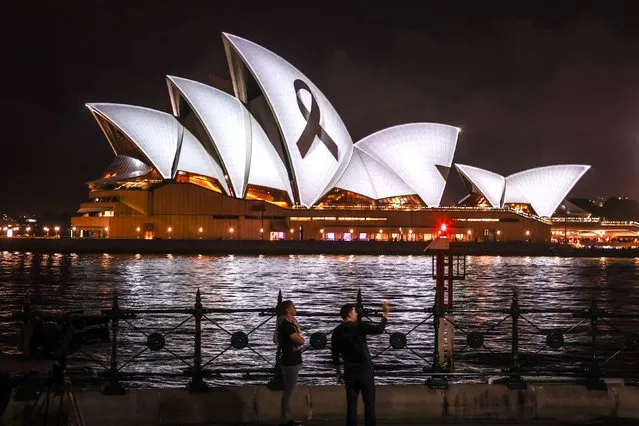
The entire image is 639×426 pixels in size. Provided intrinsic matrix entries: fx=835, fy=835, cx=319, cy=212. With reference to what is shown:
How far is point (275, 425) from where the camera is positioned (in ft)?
27.2

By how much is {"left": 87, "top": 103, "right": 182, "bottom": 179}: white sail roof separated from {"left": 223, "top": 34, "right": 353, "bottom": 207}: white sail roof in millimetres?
7929

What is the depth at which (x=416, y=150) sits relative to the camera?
83.6 metres

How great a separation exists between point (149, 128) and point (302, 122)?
13.7m

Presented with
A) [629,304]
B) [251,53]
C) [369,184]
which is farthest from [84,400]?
[369,184]

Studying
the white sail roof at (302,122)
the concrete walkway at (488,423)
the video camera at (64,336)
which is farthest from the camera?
the white sail roof at (302,122)

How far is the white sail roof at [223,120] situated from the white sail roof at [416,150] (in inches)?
571

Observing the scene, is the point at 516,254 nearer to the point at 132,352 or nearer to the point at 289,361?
the point at 132,352

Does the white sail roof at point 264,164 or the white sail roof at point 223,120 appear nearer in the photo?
the white sail roof at point 223,120

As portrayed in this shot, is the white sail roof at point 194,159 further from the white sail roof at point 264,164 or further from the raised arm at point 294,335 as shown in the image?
the raised arm at point 294,335

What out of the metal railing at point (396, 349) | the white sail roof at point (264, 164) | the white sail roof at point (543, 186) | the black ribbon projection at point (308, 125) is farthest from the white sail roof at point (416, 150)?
the metal railing at point (396, 349)

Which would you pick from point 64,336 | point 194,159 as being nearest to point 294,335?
point 64,336

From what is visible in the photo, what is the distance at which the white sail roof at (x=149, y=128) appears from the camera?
71938mm

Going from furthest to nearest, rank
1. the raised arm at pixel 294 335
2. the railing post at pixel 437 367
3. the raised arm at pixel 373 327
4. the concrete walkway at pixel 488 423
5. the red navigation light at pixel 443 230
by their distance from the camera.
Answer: the red navigation light at pixel 443 230 → the railing post at pixel 437 367 → the concrete walkway at pixel 488 423 → the raised arm at pixel 294 335 → the raised arm at pixel 373 327

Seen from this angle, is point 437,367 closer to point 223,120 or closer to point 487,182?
point 223,120
